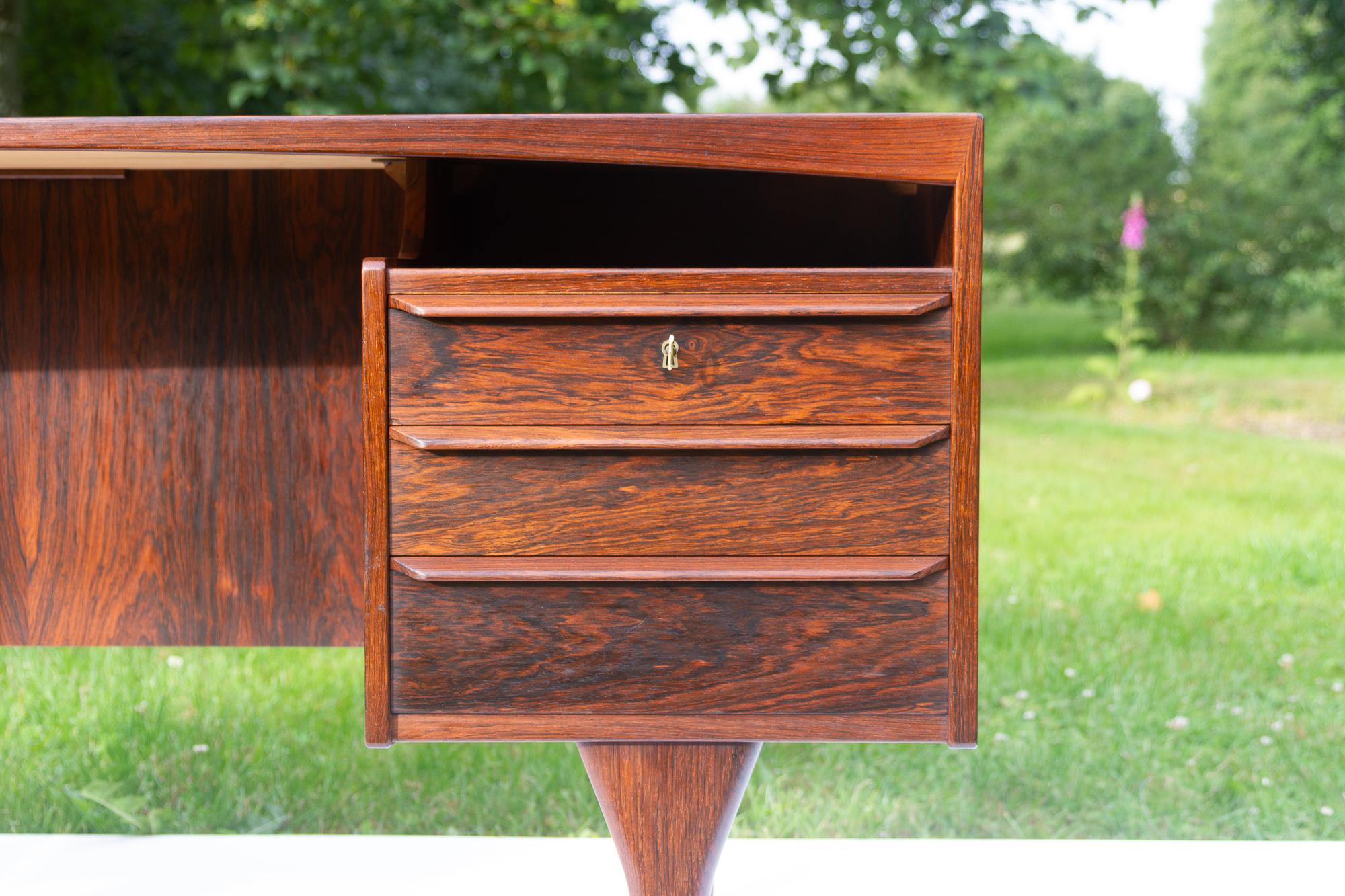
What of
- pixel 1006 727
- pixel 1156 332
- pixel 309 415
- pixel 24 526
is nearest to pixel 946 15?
pixel 1006 727

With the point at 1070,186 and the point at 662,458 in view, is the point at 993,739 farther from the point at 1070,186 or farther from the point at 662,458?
the point at 1070,186

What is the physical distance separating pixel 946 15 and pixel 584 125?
3.15 m

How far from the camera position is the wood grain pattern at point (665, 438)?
110 cm

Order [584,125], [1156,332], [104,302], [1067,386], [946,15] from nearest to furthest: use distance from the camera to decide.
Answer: [584,125] → [104,302] → [946,15] → [1067,386] → [1156,332]

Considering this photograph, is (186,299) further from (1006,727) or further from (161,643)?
(1006,727)

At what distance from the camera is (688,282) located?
3.61 ft

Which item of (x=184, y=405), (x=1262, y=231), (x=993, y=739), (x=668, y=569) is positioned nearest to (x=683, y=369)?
(x=668, y=569)

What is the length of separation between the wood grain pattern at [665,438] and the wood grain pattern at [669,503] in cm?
1

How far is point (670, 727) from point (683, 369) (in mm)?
321

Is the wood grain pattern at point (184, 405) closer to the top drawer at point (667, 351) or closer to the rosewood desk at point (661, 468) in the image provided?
the rosewood desk at point (661, 468)

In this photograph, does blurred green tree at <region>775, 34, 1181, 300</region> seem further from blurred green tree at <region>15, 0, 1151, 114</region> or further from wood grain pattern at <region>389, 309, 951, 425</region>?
wood grain pattern at <region>389, 309, 951, 425</region>

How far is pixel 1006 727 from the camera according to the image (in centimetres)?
262

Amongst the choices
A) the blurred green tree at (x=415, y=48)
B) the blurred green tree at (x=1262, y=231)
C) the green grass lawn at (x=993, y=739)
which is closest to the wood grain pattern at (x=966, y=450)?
the green grass lawn at (x=993, y=739)

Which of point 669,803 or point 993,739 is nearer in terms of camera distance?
point 669,803
